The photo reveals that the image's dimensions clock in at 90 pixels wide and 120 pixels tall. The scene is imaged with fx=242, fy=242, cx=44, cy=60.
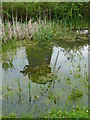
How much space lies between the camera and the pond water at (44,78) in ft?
14.9

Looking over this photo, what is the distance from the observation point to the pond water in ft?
14.9

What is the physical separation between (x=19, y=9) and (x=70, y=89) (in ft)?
22.4

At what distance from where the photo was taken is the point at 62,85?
17.3ft

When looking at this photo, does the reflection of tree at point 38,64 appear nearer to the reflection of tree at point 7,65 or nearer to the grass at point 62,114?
the reflection of tree at point 7,65

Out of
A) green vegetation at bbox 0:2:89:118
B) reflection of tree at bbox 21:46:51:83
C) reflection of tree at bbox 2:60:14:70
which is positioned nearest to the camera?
green vegetation at bbox 0:2:89:118

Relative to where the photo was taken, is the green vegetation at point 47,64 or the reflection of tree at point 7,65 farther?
the reflection of tree at point 7,65

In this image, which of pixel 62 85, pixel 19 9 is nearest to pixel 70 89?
pixel 62 85

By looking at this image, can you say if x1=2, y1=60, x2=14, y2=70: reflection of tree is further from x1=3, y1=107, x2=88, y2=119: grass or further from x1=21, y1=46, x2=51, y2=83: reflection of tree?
x1=3, y1=107, x2=88, y2=119: grass

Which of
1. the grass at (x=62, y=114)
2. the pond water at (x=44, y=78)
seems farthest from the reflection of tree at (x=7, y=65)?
the grass at (x=62, y=114)

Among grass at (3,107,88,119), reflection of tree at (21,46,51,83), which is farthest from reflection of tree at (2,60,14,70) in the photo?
grass at (3,107,88,119)

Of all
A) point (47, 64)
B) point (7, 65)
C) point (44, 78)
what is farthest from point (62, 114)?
point (7, 65)

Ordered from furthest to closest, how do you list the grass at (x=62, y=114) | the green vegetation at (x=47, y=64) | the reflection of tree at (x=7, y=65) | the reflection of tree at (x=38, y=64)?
the reflection of tree at (x=7, y=65), the reflection of tree at (x=38, y=64), the green vegetation at (x=47, y=64), the grass at (x=62, y=114)

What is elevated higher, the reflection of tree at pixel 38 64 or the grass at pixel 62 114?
the reflection of tree at pixel 38 64

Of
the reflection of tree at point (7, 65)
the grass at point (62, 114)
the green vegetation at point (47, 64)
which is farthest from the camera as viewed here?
the reflection of tree at point (7, 65)
